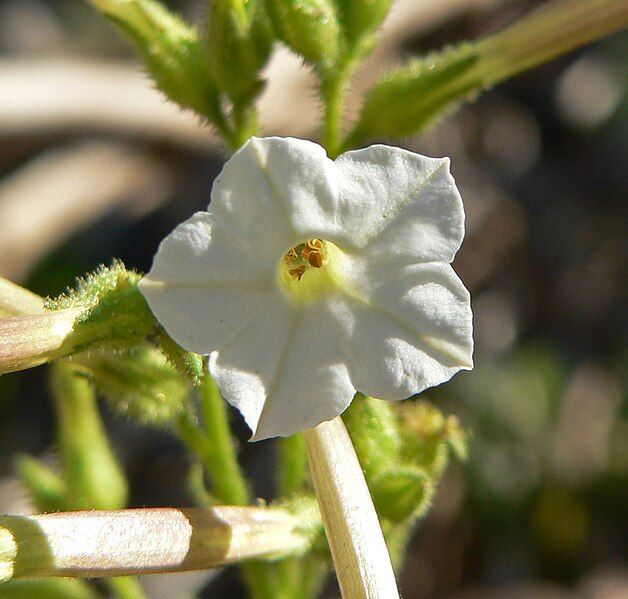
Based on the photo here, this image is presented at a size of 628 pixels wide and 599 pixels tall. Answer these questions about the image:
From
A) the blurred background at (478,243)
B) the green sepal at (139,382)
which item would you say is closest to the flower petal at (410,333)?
the green sepal at (139,382)

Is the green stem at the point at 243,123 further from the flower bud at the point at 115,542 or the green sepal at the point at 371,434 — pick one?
the flower bud at the point at 115,542

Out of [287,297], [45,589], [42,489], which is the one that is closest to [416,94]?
[287,297]

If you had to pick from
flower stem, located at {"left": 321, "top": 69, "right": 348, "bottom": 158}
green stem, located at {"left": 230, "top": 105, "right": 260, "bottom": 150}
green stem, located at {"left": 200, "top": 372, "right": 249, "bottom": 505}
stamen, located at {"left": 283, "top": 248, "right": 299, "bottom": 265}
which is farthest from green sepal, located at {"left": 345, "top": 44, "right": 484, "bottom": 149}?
green stem, located at {"left": 200, "top": 372, "right": 249, "bottom": 505}

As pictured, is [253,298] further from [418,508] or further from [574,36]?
[574,36]

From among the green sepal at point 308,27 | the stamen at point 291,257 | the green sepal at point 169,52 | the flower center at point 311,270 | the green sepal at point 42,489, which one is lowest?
the green sepal at point 42,489

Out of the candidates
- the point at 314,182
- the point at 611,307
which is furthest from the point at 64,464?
the point at 611,307

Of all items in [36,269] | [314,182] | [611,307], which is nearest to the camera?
[314,182]
